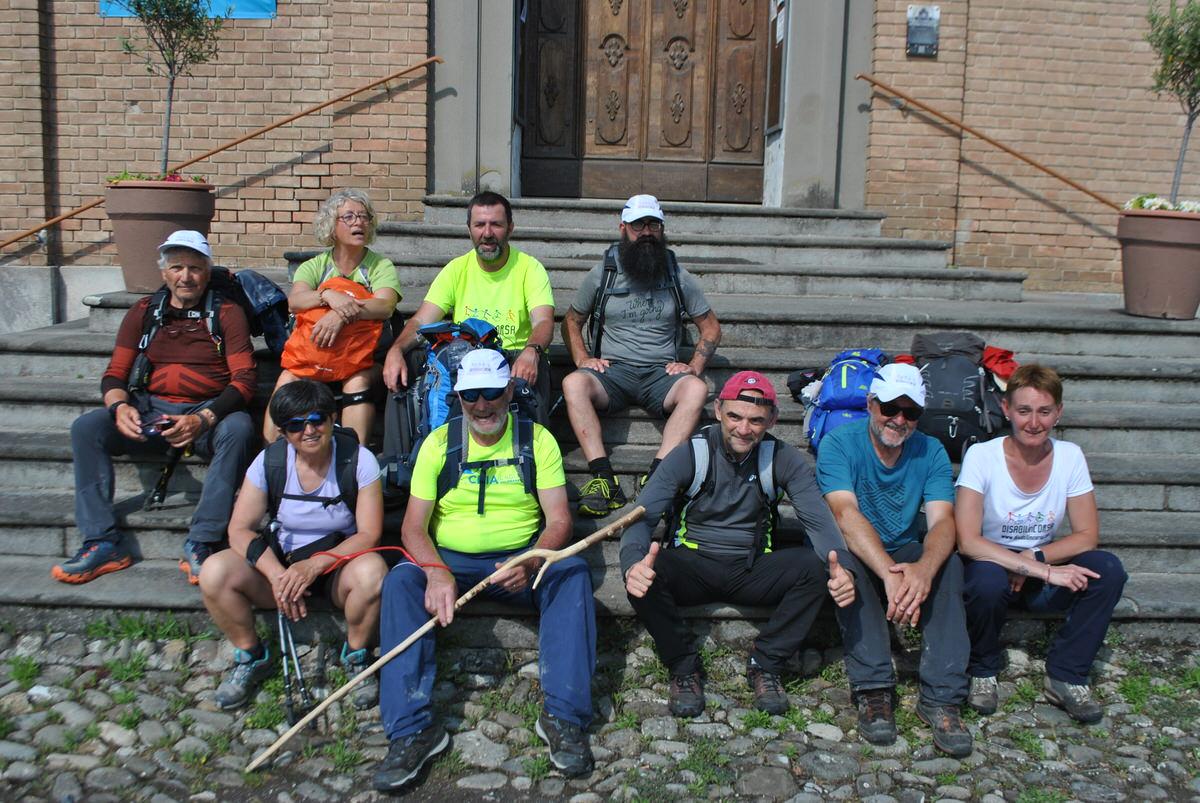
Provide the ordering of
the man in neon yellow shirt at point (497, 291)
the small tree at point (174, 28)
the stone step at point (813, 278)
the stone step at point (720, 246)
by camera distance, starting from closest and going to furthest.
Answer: the man in neon yellow shirt at point (497, 291), the small tree at point (174, 28), the stone step at point (813, 278), the stone step at point (720, 246)

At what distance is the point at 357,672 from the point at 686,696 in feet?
4.34

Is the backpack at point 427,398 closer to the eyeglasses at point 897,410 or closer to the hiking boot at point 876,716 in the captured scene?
the eyeglasses at point 897,410

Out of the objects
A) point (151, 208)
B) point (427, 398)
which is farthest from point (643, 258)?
point (151, 208)

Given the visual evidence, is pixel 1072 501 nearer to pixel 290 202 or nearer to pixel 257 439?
pixel 257 439

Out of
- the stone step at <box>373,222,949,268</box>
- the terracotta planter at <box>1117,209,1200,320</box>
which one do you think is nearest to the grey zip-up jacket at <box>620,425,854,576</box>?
the stone step at <box>373,222,949,268</box>

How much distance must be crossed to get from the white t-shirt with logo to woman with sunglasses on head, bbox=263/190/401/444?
9.13ft

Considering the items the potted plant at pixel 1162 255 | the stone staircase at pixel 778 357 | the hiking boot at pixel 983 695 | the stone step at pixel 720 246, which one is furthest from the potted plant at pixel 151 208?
the potted plant at pixel 1162 255

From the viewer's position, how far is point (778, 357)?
18.8 ft

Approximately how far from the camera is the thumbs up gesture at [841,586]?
3812 millimetres

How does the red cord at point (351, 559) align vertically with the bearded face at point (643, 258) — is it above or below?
below

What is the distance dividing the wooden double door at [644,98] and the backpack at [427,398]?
4.21 meters

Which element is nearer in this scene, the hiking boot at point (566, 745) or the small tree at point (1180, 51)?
the hiking boot at point (566, 745)

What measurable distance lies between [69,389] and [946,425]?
15.1 feet

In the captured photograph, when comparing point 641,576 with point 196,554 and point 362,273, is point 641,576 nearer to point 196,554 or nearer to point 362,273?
point 196,554
